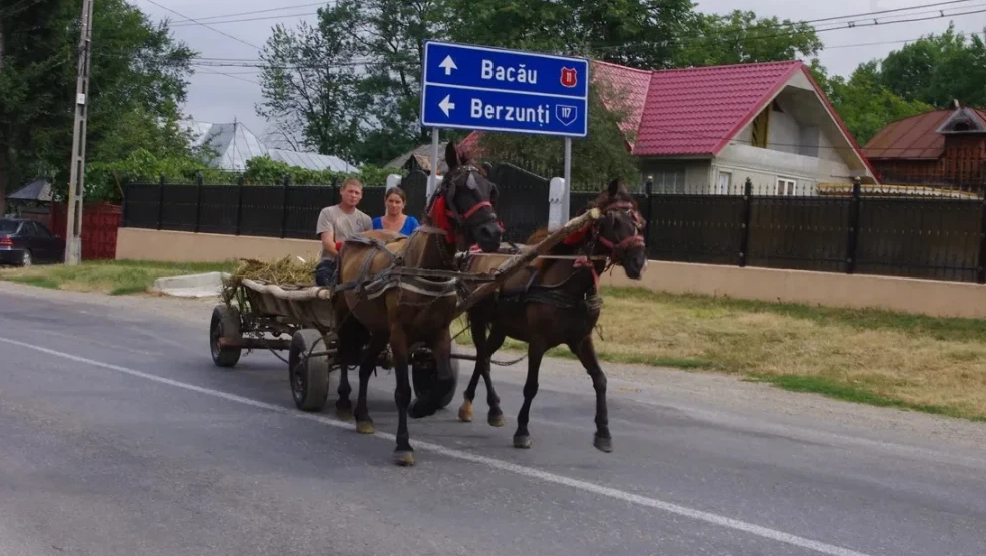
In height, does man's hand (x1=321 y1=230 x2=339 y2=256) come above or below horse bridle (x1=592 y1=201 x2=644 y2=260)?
below

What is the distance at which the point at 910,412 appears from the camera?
1143 cm

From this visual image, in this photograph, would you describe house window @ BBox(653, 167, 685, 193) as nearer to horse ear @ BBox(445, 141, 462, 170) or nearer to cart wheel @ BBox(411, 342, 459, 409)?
cart wheel @ BBox(411, 342, 459, 409)

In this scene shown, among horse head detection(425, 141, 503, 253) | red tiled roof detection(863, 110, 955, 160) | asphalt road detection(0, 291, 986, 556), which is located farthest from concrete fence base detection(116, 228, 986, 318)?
red tiled roof detection(863, 110, 955, 160)

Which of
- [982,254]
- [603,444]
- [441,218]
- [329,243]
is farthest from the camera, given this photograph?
[982,254]

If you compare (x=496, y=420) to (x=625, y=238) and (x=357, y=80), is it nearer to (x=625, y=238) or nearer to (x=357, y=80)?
(x=625, y=238)

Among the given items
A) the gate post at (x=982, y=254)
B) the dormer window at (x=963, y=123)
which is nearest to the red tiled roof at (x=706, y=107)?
the gate post at (x=982, y=254)

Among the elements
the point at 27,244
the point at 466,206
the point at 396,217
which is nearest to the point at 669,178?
the point at 27,244

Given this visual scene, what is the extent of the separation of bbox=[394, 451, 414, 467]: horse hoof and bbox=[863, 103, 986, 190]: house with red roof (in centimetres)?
3490

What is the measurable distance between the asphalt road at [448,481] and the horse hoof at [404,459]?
53mm

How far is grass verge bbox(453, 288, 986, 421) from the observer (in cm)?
1245

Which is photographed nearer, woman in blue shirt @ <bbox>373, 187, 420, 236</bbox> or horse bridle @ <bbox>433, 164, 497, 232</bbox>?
horse bridle @ <bbox>433, 164, 497, 232</bbox>

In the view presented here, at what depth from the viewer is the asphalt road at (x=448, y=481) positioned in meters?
6.05

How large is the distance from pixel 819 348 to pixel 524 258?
26.4ft

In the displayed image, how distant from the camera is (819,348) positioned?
47.8ft
